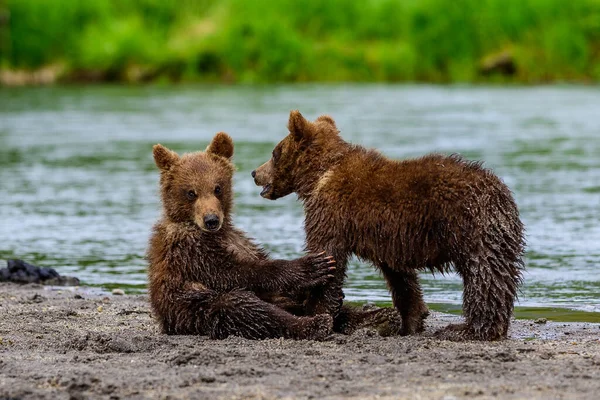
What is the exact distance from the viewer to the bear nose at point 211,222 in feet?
25.3

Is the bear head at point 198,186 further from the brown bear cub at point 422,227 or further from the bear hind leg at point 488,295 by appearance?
the bear hind leg at point 488,295

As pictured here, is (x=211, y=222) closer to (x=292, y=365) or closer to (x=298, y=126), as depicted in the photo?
(x=298, y=126)

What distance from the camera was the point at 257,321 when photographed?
7551 mm

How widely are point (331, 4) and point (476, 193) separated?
47.0 metres

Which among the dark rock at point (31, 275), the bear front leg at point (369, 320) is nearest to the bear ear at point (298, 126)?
the bear front leg at point (369, 320)

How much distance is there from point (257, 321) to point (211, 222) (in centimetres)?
74

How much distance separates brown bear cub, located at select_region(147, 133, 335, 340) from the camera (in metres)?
7.57

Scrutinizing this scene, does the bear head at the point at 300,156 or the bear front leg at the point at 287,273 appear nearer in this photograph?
the bear front leg at the point at 287,273

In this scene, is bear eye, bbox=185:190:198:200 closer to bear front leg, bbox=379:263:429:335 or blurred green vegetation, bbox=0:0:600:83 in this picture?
bear front leg, bbox=379:263:429:335

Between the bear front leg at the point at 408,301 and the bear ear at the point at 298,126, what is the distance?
112 cm

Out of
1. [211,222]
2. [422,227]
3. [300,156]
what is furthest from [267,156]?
[422,227]

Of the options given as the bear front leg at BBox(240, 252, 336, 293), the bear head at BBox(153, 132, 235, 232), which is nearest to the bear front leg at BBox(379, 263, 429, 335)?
the bear front leg at BBox(240, 252, 336, 293)

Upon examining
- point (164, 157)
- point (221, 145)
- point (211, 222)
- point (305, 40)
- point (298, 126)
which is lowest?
point (211, 222)

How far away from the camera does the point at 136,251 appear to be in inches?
495
